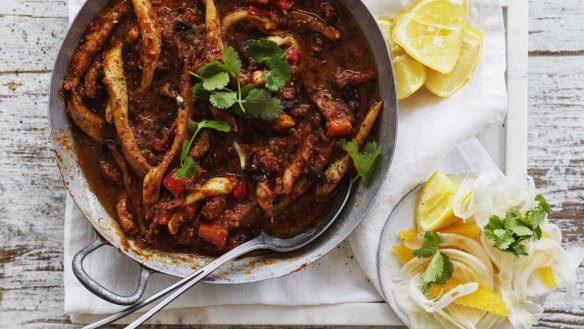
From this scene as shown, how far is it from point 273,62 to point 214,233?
36.6 inches

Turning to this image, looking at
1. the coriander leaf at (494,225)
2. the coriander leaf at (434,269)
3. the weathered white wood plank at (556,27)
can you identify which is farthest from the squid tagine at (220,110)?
the weathered white wood plank at (556,27)

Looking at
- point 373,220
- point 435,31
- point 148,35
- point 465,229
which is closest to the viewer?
point 148,35

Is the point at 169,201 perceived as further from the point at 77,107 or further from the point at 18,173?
the point at 18,173

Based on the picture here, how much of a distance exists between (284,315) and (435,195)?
3.64 ft

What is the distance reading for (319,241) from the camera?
3357 millimetres

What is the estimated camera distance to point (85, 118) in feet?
10.6

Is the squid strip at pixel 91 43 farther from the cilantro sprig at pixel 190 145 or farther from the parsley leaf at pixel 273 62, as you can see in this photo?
the parsley leaf at pixel 273 62

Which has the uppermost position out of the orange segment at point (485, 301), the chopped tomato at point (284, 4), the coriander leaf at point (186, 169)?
the chopped tomato at point (284, 4)

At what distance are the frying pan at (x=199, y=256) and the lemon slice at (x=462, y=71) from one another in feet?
1.09

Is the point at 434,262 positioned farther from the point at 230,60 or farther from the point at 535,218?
the point at 230,60

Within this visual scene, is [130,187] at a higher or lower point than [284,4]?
lower

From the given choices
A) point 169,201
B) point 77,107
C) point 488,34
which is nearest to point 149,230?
point 169,201

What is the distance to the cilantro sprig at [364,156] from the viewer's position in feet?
10.4

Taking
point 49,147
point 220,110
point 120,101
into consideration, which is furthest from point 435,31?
point 49,147
